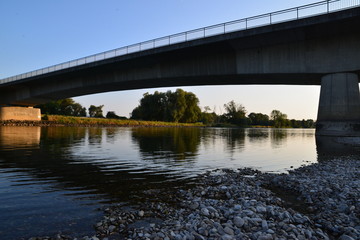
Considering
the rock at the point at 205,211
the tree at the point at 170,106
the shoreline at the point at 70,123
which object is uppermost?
the tree at the point at 170,106

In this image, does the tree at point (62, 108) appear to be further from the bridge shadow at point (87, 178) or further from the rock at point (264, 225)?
the rock at point (264, 225)

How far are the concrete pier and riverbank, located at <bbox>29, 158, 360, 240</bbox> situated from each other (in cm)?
6680

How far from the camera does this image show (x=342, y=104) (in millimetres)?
27938

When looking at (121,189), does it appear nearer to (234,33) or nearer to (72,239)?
(72,239)

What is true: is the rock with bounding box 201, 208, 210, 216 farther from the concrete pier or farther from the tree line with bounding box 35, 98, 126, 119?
the tree line with bounding box 35, 98, 126, 119

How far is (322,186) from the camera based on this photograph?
810 cm

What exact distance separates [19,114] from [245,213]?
236ft

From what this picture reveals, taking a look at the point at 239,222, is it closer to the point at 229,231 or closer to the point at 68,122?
the point at 229,231

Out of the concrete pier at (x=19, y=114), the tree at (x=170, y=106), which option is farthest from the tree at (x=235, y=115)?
the concrete pier at (x=19, y=114)

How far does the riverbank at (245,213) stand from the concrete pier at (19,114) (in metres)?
66.8

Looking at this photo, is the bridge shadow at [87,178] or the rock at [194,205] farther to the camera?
the bridge shadow at [87,178]

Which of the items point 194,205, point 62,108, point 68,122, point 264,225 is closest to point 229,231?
point 264,225

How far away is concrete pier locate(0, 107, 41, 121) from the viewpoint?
58.9 meters

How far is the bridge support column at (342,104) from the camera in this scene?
27625 millimetres
